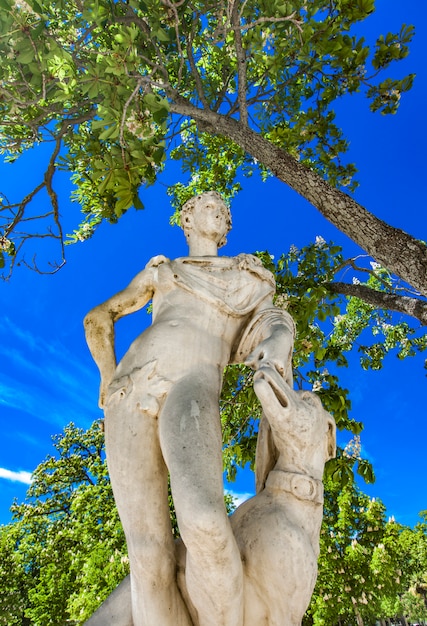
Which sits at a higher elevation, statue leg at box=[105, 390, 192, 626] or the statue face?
the statue face

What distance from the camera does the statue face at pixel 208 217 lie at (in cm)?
370

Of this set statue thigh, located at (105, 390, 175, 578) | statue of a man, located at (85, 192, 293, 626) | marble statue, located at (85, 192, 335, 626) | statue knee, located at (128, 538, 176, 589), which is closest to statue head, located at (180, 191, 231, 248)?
statue of a man, located at (85, 192, 293, 626)

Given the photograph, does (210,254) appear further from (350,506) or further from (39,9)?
(350,506)

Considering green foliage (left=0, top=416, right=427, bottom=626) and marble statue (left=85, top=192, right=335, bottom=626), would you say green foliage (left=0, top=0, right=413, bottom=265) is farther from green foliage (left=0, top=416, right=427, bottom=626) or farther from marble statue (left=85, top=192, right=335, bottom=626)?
green foliage (left=0, top=416, right=427, bottom=626)

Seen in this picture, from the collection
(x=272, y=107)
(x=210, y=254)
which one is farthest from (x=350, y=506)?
(x=210, y=254)

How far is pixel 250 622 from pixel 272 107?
814 centimetres

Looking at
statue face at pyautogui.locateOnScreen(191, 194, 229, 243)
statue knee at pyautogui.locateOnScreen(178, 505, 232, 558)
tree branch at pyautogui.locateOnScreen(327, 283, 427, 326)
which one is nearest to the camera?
statue knee at pyautogui.locateOnScreen(178, 505, 232, 558)

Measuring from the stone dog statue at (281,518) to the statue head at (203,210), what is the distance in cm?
162

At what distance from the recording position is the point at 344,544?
15719mm

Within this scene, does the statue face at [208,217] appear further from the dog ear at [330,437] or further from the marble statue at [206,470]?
the dog ear at [330,437]

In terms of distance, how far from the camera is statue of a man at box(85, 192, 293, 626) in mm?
2158

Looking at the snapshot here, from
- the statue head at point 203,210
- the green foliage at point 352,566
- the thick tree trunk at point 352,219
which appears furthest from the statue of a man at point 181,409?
the green foliage at point 352,566

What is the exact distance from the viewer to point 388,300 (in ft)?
22.0

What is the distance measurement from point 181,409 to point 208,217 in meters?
1.68
